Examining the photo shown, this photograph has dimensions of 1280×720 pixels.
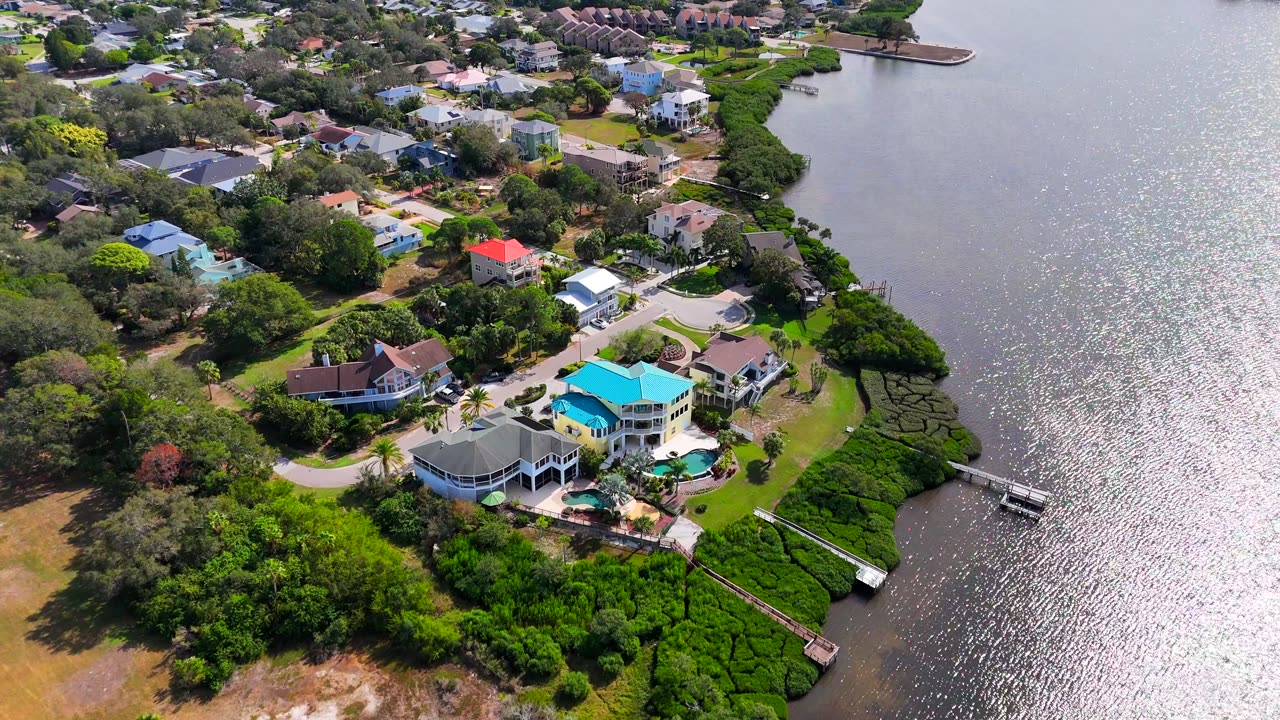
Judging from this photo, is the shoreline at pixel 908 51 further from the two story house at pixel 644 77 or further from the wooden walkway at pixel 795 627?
the wooden walkway at pixel 795 627

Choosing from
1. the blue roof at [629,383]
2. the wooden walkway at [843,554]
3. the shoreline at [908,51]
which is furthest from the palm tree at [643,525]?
the shoreline at [908,51]

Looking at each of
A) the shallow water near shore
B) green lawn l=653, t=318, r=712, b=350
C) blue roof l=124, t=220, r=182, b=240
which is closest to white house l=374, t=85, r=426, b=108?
blue roof l=124, t=220, r=182, b=240

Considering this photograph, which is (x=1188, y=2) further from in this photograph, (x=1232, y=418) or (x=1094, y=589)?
(x=1094, y=589)

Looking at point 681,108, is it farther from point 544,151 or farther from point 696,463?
point 696,463

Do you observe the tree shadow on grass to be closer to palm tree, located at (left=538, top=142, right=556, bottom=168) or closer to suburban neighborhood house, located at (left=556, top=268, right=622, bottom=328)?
suburban neighborhood house, located at (left=556, top=268, right=622, bottom=328)

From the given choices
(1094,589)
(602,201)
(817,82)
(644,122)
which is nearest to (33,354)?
(602,201)

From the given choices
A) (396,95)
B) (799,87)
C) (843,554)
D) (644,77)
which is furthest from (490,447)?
(799,87)
